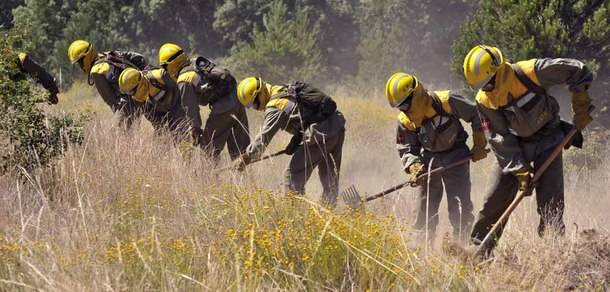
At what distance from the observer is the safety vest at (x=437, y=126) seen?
6.27m

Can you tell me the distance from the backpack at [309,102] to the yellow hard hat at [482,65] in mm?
1994

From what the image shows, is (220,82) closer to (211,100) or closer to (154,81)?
(211,100)

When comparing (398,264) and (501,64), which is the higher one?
(501,64)

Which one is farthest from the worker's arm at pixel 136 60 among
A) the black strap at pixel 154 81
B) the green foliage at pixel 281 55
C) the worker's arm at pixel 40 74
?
the green foliage at pixel 281 55

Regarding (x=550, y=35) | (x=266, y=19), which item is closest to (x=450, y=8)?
(x=266, y=19)

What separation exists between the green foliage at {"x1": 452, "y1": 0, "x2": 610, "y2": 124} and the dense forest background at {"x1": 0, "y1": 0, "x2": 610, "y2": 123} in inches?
0.7

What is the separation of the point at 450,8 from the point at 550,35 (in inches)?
899

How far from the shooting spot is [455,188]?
21.6 feet

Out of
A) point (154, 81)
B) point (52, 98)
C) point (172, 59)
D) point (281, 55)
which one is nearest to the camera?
point (52, 98)

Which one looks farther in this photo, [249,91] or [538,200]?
[249,91]

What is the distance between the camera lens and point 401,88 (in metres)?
6.09

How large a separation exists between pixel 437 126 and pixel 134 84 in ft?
Result: 12.6

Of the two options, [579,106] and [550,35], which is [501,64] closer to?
[579,106]

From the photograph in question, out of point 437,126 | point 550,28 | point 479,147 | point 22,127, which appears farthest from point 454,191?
point 550,28
